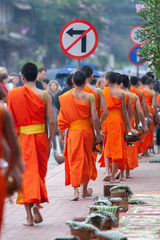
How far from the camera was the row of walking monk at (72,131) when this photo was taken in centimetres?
832

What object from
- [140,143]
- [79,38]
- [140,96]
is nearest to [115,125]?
[79,38]

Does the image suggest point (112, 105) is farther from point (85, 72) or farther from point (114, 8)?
point (114, 8)

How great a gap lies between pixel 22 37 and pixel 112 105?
50376 mm

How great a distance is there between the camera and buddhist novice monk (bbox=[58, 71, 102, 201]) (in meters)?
10.3

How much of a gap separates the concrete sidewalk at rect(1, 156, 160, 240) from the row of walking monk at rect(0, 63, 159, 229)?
20 cm

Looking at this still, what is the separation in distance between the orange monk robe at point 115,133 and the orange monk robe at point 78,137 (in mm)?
2067

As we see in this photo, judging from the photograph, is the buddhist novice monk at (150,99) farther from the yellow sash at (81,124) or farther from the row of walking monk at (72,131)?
the yellow sash at (81,124)

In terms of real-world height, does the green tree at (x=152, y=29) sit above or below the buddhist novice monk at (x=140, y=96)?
above

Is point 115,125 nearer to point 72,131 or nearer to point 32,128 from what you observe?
point 72,131

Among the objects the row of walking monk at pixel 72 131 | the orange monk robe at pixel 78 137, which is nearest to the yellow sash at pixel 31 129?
the row of walking monk at pixel 72 131

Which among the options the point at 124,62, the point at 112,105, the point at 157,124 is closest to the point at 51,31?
the point at 124,62

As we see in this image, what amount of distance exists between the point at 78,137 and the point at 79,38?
3.25 m

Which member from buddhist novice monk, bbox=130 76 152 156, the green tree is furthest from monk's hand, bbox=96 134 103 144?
buddhist novice monk, bbox=130 76 152 156

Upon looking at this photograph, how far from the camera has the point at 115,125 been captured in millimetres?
12633
